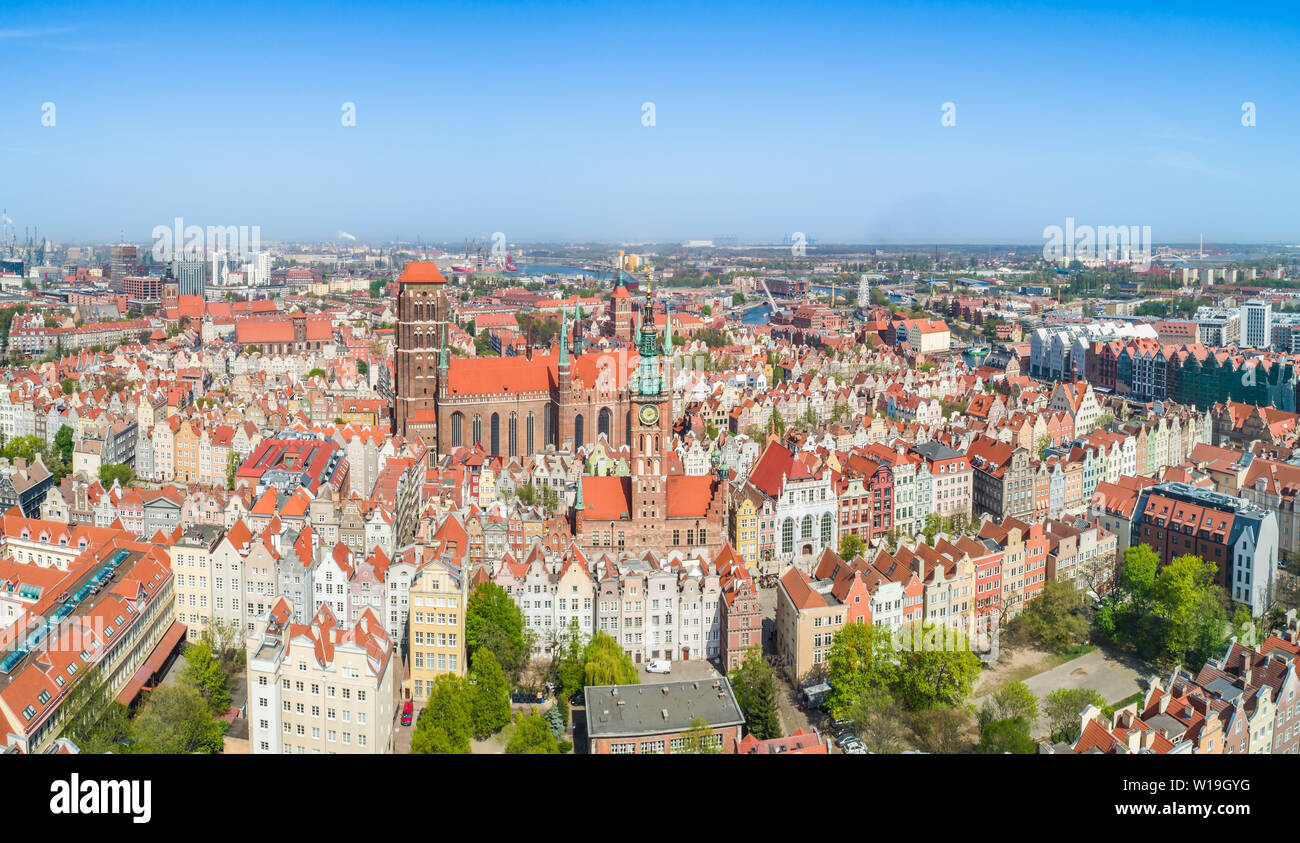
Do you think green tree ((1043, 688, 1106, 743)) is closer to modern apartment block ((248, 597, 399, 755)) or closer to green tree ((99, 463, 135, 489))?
modern apartment block ((248, 597, 399, 755))

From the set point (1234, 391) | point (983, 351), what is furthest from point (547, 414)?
point (983, 351)

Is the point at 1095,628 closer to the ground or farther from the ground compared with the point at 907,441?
closer to the ground

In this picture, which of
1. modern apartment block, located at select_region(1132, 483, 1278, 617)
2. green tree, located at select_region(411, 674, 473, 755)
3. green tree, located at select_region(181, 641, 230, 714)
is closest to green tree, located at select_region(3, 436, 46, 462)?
green tree, located at select_region(181, 641, 230, 714)

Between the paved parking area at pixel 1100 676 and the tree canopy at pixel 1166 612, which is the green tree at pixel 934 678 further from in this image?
the tree canopy at pixel 1166 612

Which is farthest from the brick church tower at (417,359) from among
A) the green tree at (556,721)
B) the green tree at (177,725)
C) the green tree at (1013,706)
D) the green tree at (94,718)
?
the green tree at (1013,706)

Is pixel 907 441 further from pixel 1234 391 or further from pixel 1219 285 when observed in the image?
pixel 1219 285

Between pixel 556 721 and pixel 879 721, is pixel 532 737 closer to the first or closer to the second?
pixel 556 721

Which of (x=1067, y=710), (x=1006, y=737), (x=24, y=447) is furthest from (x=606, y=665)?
(x=24, y=447)
